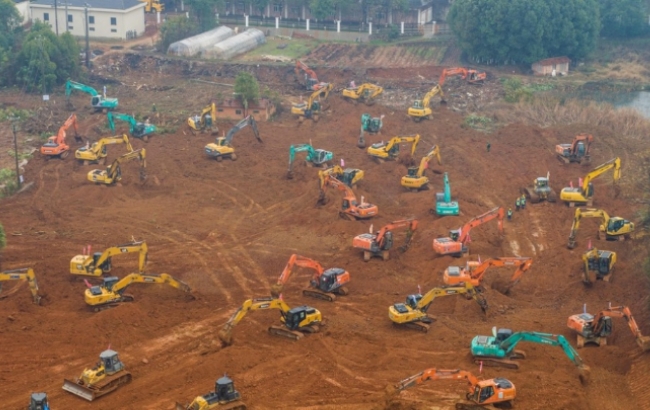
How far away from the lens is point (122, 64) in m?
88.5

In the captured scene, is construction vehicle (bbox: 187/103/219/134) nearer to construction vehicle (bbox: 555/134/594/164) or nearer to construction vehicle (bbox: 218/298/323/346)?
construction vehicle (bbox: 555/134/594/164)

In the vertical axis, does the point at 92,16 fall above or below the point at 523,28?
above

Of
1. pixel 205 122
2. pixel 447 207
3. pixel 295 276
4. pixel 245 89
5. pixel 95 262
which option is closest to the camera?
pixel 95 262

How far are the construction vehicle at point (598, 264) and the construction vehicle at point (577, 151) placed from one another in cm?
1899

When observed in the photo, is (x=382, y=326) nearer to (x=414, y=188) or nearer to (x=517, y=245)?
(x=517, y=245)

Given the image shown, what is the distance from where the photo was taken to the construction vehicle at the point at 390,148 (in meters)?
62.8

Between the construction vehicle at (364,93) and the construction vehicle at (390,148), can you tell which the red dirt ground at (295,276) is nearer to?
the construction vehicle at (390,148)

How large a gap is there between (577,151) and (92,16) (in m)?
51.9

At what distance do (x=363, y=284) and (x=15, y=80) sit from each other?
1837 inches

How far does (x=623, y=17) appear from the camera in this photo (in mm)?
103750

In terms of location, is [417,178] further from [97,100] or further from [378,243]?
[97,100]

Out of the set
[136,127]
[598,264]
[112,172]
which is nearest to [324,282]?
[598,264]

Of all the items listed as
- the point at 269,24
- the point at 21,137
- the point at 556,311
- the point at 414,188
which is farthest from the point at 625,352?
the point at 269,24

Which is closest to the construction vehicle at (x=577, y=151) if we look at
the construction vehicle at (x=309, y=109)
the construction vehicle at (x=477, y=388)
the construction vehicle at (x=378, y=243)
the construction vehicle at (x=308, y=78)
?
the construction vehicle at (x=309, y=109)
